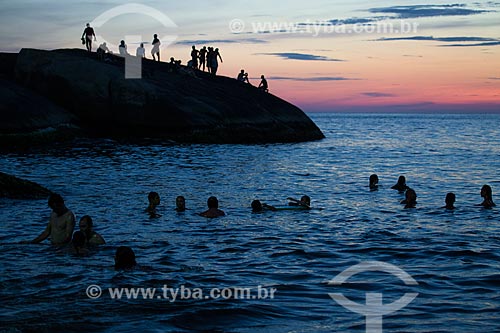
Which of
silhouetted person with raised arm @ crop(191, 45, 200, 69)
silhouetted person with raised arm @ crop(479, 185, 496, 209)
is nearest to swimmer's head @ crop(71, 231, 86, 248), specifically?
silhouetted person with raised arm @ crop(479, 185, 496, 209)

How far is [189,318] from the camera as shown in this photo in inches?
372

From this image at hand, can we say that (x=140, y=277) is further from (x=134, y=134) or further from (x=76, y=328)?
(x=134, y=134)

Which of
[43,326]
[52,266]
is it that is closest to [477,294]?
[43,326]

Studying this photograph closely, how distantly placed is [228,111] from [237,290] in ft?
122

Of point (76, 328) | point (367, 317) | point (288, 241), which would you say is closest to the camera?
point (76, 328)

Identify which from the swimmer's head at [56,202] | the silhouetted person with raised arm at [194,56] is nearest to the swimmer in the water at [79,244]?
the swimmer's head at [56,202]
